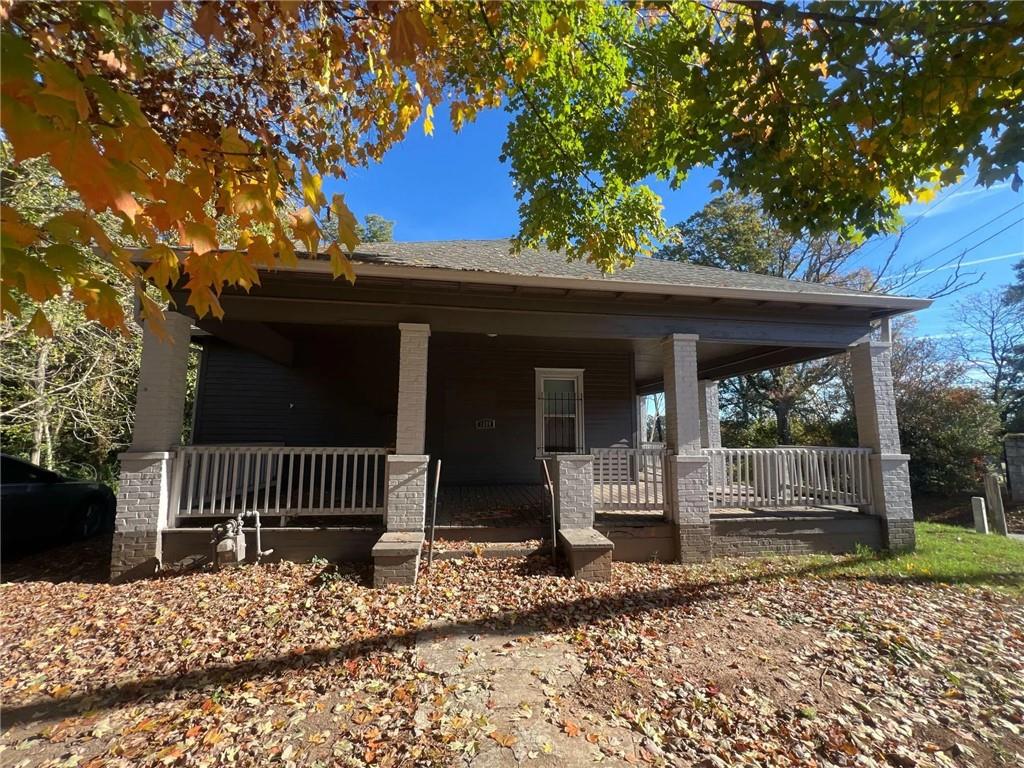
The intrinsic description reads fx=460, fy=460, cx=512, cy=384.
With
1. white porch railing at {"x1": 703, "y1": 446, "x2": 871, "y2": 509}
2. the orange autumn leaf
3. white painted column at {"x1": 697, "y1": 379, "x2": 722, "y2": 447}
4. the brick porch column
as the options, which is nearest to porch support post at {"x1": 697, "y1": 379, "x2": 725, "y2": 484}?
white painted column at {"x1": 697, "y1": 379, "x2": 722, "y2": 447}

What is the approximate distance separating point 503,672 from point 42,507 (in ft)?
21.6

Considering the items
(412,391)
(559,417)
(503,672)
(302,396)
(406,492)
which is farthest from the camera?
(302,396)

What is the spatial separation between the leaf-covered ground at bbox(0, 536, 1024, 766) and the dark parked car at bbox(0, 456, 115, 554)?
120 cm

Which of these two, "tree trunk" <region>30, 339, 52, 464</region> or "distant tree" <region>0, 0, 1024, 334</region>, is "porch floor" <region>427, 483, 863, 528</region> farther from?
"tree trunk" <region>30, 339, 52, 464</region>

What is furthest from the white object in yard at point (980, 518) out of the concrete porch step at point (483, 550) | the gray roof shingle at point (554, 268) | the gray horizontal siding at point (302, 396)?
the gray horizontal siding at point (302, 396)

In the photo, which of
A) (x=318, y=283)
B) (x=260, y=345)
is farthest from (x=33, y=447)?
(x=318, y=283)

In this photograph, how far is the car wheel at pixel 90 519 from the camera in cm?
658

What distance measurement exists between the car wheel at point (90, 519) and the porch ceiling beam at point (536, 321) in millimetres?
3962

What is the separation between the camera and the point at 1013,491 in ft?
37.6

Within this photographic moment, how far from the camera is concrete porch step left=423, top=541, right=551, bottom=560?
536 cm

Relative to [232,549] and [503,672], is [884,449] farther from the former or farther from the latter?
[232,549]

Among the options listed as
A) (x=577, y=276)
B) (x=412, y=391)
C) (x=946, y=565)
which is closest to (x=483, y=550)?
(x=412, y=391)

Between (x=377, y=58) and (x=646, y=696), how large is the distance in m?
5.50

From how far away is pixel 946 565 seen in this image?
597cm
